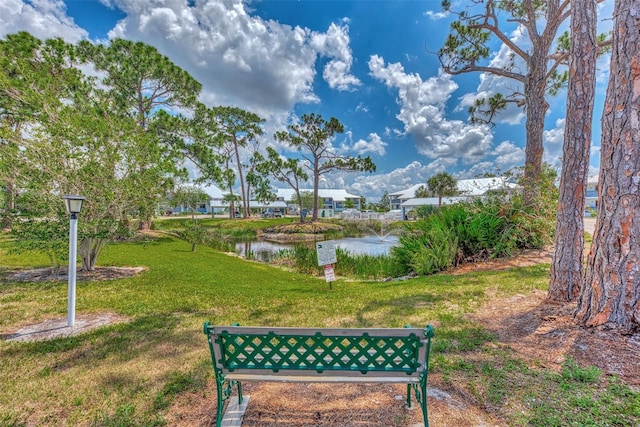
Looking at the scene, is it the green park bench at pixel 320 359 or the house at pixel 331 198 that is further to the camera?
the house at pixel 331 198

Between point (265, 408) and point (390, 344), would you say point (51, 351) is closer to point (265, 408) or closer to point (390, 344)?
point (265, 408)

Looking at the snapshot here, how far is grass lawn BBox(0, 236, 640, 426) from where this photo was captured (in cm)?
204

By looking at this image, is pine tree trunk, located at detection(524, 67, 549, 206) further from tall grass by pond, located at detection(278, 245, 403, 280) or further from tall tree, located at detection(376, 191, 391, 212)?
tall tree, located at detection(376, 191, 391, 212)

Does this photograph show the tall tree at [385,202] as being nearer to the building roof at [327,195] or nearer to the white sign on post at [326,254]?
the building roof at [327,195]

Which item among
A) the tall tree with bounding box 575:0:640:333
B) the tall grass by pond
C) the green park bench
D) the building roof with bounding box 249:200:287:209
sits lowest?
the tall grass by pond

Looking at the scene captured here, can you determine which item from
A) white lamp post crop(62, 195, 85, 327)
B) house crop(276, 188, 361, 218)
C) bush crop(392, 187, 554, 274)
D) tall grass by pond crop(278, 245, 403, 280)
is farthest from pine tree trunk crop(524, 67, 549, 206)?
house crop(276, 188, 361, 218)

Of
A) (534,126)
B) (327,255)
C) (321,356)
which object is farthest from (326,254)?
(534,126)

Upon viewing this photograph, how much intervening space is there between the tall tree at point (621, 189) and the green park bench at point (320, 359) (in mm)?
2500

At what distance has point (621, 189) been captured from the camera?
273 cm

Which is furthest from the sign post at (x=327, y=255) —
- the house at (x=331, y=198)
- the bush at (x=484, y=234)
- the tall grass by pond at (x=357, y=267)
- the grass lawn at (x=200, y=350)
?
the house at (x=331, y=198)

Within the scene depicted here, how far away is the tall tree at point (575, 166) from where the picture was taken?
370 cm

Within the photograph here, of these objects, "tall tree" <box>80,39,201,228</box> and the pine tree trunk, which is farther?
"tall tree" <box>80,39,201,228</box>

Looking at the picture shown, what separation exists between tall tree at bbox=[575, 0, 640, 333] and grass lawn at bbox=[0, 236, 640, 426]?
3.27ft

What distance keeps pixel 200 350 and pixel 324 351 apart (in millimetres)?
1893
